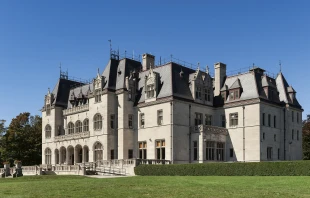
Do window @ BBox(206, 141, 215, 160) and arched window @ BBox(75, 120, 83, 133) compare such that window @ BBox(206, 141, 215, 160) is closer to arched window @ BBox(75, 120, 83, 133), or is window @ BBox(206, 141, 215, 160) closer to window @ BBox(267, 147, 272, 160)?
window @ BBox(267, 147, 272, 160)

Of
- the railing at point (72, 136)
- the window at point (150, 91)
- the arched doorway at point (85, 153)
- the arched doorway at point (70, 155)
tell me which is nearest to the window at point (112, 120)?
the railing at point (72, 136)

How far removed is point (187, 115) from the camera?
2002 inches

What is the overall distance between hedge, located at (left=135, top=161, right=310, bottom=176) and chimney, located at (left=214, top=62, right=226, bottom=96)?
61.7 feet

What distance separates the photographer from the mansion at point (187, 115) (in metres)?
49.6

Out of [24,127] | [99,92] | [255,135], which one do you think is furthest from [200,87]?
[24,127]

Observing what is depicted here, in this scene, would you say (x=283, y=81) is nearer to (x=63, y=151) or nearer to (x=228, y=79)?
(x=228, y=79)

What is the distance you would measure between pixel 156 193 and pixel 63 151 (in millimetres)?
47119

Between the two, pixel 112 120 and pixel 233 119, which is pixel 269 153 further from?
pixel 112 120

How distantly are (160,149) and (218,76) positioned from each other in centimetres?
1417

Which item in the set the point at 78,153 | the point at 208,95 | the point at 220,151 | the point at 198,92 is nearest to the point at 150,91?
the point at 198,92

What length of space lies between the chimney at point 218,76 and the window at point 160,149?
11.7 m

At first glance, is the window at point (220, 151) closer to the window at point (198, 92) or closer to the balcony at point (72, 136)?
the window at point (198, 92)

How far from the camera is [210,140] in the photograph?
164 feet

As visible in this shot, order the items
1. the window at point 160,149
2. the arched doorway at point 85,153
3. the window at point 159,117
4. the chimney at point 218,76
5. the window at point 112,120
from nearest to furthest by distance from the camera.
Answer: the window at point 160,149
the window at point 159,117
the window at point 112,120
the chimney at point 218,76
the arched doorway at point 85,153
